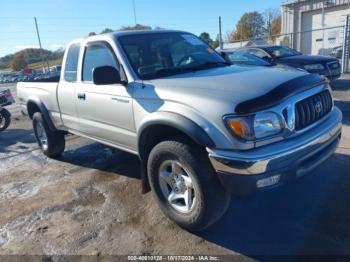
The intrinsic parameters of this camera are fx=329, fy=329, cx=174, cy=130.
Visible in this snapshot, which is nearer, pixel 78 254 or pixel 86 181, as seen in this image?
pixel 78 254

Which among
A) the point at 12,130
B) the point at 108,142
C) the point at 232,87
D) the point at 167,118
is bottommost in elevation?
the point at 12,130

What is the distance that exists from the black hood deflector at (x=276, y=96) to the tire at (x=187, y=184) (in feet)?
1.92

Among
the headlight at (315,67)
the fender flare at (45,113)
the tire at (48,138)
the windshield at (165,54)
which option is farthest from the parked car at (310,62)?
the fender flare at (45,113)

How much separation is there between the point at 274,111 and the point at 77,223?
244 cm

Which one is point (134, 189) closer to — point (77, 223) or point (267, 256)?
point (77, 223)

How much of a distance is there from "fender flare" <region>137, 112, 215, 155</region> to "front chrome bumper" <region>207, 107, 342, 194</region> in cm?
11

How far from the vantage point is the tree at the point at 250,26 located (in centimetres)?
5947

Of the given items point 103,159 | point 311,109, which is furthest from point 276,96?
point 103,159

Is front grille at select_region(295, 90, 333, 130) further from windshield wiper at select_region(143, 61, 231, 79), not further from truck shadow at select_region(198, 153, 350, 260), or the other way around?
windshield wiper at select_region(143, 61, 231, 79)

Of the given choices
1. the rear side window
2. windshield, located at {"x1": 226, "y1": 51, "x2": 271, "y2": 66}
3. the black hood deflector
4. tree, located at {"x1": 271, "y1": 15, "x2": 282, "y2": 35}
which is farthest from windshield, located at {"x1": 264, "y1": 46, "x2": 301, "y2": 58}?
tree, located at {"x1": 271, "y1": 15, "x2": 282, "y2": 35}

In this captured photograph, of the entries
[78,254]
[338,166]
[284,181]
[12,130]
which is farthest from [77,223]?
[12,130]

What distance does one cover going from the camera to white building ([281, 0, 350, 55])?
82.5 ft

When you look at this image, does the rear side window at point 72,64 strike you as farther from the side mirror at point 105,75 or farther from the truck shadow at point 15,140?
the truck shadow at point 15,140

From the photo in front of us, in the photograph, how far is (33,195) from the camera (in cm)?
452
